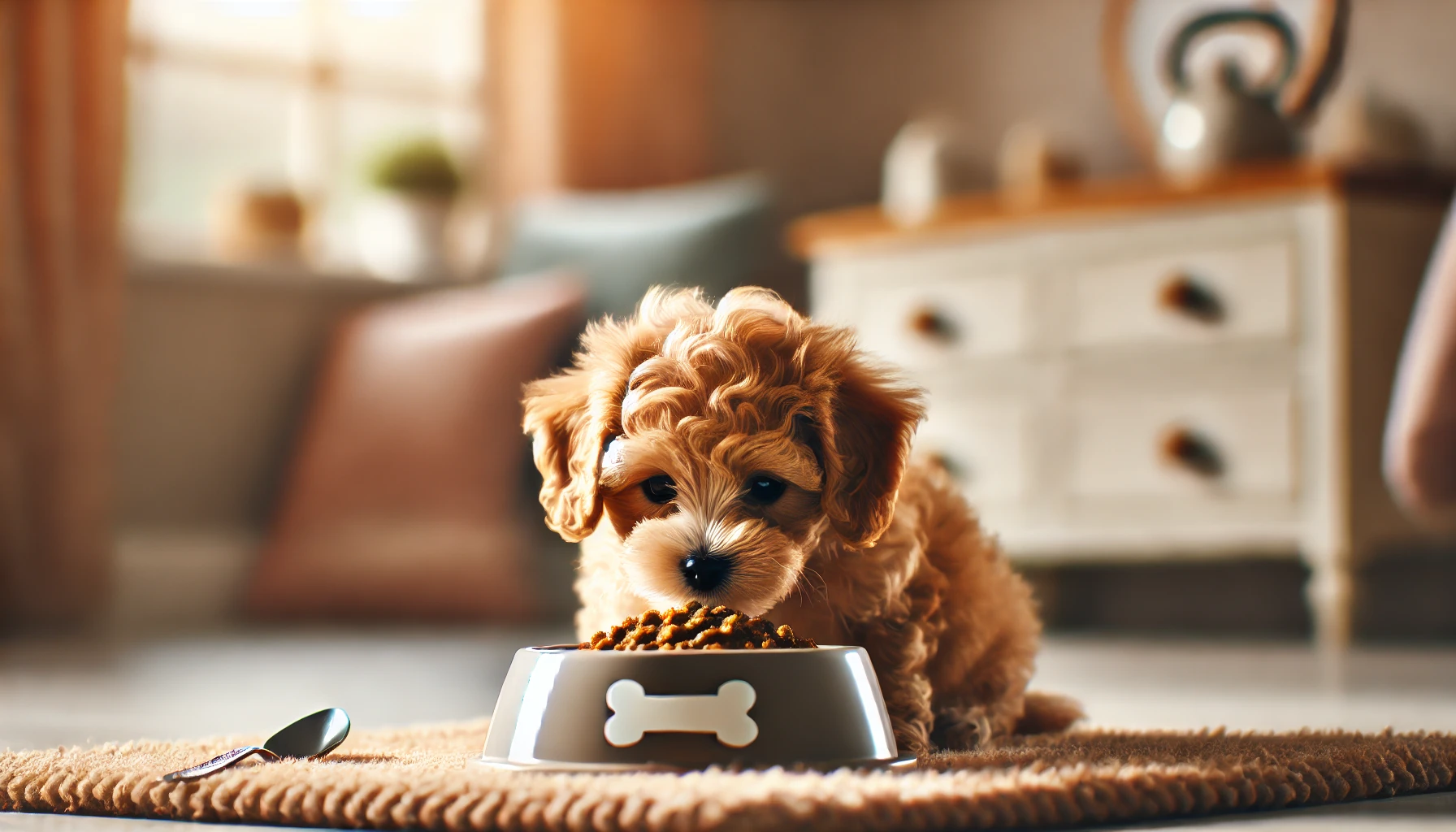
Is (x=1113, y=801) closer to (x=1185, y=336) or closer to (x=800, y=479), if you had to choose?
(x=800, y=479)

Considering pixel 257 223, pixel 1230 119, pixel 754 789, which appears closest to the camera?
pixel 754 789

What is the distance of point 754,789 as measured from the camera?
112 centimetres

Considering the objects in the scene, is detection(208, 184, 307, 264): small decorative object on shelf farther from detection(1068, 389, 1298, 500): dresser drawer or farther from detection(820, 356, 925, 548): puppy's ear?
detection(820, 356, 925, 548): puppy's ear

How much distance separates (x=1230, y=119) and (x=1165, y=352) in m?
0.58

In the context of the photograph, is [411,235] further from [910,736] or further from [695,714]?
[695,714]

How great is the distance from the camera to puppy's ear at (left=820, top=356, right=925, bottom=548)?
1499 millimetres

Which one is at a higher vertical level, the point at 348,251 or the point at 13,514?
the point at 348,251

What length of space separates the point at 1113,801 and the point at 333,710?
0.74m

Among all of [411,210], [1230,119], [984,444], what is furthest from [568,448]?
[411,210]

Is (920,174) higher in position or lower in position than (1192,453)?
higher

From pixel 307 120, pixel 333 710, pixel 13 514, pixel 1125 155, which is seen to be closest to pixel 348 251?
pixel 307 120

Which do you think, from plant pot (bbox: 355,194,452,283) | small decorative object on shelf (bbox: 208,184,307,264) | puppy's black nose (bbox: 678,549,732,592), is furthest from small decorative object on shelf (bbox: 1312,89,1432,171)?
small decorative object on shelf (bbox: 208,184,307,264)

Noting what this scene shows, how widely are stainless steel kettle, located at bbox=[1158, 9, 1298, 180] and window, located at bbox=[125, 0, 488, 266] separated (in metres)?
2.33

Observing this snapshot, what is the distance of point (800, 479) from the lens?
147 centimetres
